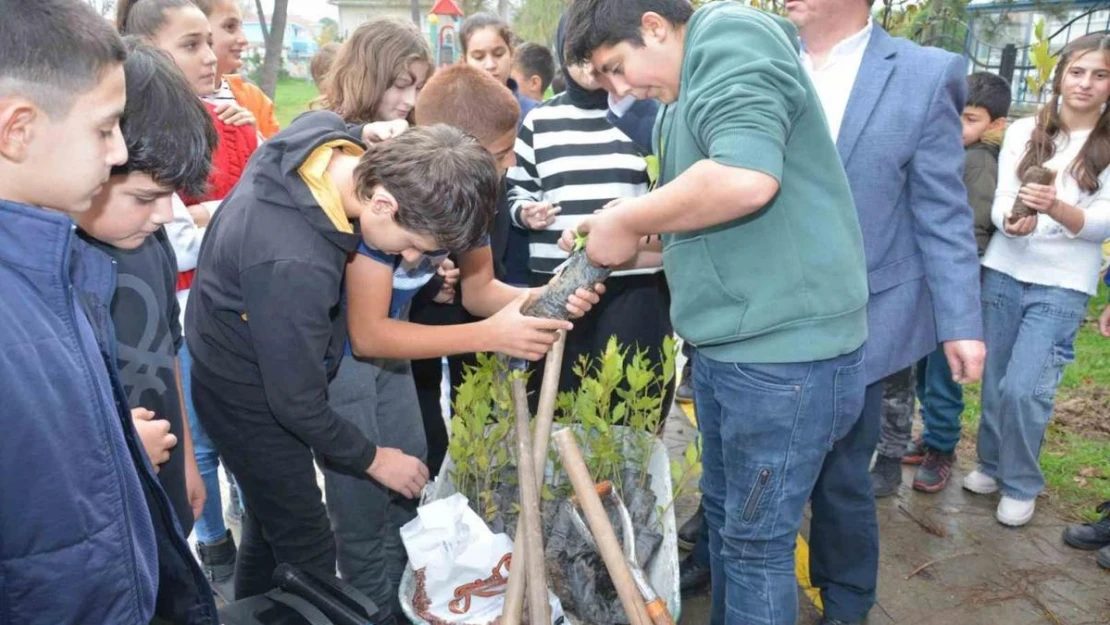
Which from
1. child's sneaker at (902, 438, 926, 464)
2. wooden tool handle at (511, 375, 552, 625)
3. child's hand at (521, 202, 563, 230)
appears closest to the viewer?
wooden tool handle at (511, 375, 552, 625)

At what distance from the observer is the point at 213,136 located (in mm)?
1908

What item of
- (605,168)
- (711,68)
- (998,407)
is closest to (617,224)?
(711,68)

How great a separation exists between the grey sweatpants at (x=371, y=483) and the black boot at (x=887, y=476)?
241cm

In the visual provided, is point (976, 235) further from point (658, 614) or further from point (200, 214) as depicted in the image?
point (200, 214)

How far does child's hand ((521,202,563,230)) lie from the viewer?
334 centimetres

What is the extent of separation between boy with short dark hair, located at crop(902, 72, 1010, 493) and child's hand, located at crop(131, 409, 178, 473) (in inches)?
132

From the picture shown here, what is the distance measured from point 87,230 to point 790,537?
6.22ft

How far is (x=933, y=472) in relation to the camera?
4090 millimetres

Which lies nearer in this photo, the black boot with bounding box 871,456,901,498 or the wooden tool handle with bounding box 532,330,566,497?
the wooden tool handle with bounding box 532,330,566,497

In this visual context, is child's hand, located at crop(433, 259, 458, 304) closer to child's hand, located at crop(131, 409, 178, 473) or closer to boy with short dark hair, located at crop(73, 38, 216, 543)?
boy with short dark hair, located at crop(73, 38, 216, 543)

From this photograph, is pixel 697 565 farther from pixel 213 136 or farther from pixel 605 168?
pixel 213 136

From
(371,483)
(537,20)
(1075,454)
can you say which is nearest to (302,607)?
(371,483)

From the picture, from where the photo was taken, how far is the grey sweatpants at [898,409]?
3.92 meters

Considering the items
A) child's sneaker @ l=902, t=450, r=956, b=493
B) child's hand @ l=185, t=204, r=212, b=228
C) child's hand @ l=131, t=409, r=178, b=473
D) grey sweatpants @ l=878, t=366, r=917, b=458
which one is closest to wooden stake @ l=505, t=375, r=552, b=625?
child's hand @ l=131, t=409, r=178, b=473
